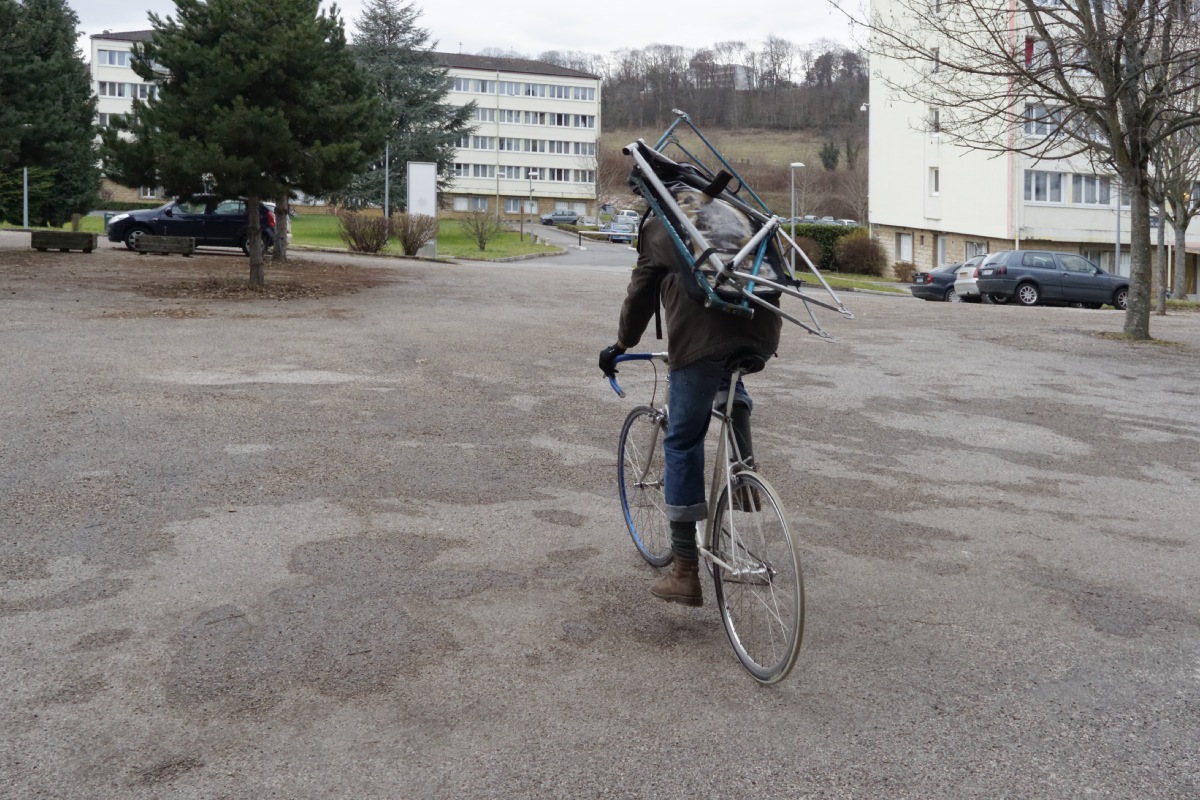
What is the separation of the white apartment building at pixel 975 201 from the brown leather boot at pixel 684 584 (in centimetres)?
4434

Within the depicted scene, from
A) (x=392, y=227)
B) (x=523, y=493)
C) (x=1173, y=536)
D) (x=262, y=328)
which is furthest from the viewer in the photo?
(x=392, y=227)

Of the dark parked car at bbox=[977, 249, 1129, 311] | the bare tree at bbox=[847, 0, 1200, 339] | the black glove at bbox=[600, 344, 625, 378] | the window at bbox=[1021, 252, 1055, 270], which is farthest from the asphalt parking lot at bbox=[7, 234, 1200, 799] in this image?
the window at bbox=[1021, 252, 1055, 270]

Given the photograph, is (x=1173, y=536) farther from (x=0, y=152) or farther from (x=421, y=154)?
(x=421, y=154)

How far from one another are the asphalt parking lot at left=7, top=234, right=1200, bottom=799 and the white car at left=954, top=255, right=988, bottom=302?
2195 centimetres

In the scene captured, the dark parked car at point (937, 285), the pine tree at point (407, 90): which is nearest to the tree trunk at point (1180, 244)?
the dark parked car at point (937, 285)

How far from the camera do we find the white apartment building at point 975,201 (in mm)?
52531

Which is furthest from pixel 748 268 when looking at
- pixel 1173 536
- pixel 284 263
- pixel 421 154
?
pixel 421 154

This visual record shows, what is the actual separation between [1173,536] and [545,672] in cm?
392

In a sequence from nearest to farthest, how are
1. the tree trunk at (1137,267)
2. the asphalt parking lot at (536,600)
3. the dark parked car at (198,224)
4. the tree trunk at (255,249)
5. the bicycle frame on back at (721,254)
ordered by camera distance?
the asphalt parking lot at (536,600) → the bicycle frame on back at (721,254) → the tree trunk at (1137,267) → the tree trunk at (255,249) → the dark parked car at (198,224)

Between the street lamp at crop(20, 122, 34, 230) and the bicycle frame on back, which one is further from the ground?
the street lamp at crop(20, 122, 34, 230)

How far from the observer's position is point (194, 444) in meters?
8.30

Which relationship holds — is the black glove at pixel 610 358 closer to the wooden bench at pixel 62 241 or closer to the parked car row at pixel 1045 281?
the wooden bench at pixel 62 241

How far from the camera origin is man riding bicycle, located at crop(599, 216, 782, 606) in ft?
14.8

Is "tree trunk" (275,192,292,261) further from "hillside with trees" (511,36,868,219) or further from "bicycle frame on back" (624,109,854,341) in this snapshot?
"hillside with trees" (511,36,868,219)
